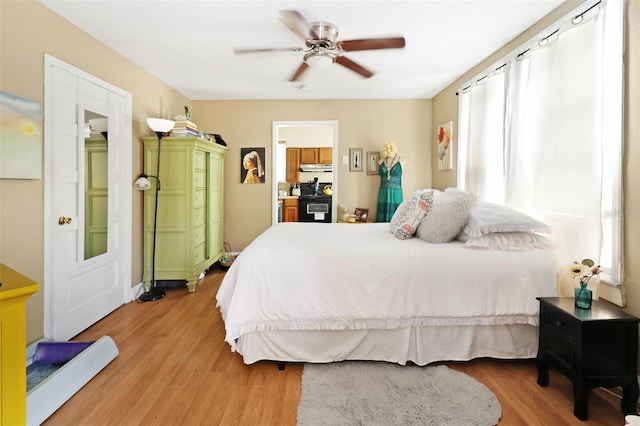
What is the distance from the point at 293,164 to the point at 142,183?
14.7 ft

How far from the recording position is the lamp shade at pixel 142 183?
11.1ft

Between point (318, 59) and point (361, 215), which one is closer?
point (318, 59)

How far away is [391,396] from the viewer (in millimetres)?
1850

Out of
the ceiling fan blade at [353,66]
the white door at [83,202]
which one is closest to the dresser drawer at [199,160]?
the white door at [83,202]

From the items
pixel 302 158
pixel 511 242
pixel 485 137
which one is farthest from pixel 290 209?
pixel 511 242

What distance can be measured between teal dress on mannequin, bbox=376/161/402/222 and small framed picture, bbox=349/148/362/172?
364 mm

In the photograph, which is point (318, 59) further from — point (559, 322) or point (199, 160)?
point (559, 322)

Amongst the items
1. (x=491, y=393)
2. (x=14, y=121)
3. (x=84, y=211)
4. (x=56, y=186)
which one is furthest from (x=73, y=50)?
(x=491, y=393)

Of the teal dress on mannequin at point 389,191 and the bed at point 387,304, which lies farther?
the teal dress on mannequin at point 389,191

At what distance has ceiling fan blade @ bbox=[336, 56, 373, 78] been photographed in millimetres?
2641

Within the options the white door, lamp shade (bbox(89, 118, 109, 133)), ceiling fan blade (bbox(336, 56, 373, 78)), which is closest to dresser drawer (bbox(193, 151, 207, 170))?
the white door

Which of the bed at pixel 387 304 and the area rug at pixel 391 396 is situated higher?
the bed at pixel 387 304

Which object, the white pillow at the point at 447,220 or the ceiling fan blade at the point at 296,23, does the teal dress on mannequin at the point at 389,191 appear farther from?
the ceiling fan blade at the point at 296,23

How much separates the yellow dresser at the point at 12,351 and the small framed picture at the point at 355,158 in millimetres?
4210
